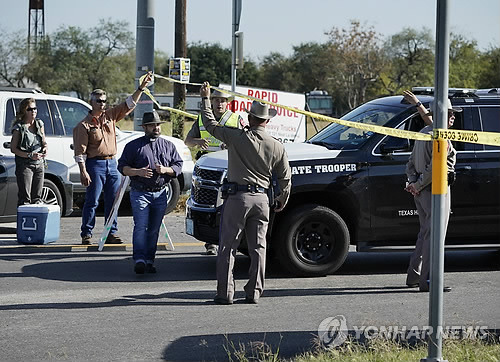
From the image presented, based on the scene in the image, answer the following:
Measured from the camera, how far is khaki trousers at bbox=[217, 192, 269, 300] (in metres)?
7.99

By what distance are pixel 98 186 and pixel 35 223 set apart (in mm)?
917

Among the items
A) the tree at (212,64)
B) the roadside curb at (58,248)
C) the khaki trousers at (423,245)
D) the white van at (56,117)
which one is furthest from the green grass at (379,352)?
the tree at (212,64)

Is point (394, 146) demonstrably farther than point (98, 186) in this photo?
No

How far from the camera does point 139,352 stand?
6.50m

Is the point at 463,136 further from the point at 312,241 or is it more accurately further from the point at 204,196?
the point at 204,196

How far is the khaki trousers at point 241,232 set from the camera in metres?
7.99

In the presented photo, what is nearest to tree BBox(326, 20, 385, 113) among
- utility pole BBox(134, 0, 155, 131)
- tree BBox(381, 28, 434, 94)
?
tree BBox(381, 28, 434, 94)

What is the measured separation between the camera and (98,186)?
11000 mm

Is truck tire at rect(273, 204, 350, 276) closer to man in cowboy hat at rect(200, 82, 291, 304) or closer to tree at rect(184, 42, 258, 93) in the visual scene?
man in cowboy hat at rect(200, 82, 291, 304)

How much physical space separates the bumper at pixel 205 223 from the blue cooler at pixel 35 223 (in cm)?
234

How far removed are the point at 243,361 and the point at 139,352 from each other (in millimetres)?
914

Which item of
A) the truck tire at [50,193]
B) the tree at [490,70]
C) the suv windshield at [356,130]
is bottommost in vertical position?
the truck tire at [50,193]

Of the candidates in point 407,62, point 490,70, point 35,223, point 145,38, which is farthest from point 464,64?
→ point 35,223

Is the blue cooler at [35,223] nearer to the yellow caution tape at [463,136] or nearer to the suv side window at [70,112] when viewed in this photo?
the suv side window at [70,112]
